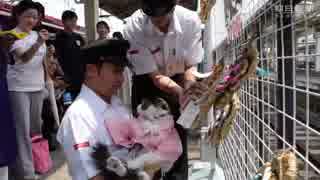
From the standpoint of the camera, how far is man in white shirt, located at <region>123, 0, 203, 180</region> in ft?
6.56

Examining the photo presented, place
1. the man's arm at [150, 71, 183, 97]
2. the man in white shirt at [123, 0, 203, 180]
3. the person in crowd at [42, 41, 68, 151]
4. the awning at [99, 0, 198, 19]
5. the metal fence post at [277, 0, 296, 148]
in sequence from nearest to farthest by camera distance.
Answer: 1. the metal fence post at [277, 0, 296, 148]
2. the man's arm at [150, 71, 183, 97]
3. the man in white shirt at [123, 0, 203, 180]
4. the awning at [99, 0, 198, 19]
5. the person in crowd at [42, 41, 68, 151]

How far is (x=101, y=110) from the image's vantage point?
1.42m

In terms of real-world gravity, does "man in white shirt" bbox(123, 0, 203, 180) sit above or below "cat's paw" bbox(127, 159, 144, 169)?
above

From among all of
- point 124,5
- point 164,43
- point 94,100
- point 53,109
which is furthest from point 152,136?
point 53,109

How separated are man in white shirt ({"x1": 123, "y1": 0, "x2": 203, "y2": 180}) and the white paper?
1.66 ft

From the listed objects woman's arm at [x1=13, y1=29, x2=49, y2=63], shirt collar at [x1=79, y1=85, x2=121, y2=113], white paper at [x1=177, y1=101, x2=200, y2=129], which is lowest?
white paper at [x1=177, y1=101, x2=200, y2=129]

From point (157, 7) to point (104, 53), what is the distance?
0.42 metres

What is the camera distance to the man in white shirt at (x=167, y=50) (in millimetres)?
1998

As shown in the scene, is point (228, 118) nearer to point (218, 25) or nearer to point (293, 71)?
point (293, 71)

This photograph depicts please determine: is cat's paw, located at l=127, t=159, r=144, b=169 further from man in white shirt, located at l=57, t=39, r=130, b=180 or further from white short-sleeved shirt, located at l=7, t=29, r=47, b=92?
white short-sleeved shirt, located at l=7, t=29, r=47, b=92

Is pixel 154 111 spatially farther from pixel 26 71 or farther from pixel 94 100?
pixel 26 71

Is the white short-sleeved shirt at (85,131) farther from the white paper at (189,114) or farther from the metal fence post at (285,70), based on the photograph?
the metal fence post at (285,70)

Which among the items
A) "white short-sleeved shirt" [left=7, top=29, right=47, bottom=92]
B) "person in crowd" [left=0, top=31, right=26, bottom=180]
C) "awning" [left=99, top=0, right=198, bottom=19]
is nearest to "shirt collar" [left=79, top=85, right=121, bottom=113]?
"person in crowd" [left=0, top=31, right=26, bottom=180]

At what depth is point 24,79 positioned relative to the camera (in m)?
3.56
